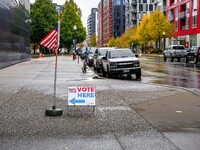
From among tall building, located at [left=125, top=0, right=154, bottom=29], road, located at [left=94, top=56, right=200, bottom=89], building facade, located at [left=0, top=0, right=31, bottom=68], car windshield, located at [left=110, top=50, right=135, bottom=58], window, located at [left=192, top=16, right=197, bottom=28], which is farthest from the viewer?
tall building, located at [left=125, top=0, right=154, bottom=29]

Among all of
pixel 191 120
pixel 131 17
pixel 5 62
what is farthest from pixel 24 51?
pixel 131 17

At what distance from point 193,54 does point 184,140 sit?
1452 inches

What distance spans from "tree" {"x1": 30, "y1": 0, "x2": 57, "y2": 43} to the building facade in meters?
37.3

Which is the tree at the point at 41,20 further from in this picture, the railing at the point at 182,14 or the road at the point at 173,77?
the road at the point at 173,77

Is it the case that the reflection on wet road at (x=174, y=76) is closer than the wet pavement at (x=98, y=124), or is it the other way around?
the wet pavement at (x=98, y=124)

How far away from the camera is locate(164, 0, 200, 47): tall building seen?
69938 mm

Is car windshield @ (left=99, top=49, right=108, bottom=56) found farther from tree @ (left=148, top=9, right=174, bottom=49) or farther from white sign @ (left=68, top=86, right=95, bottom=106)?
tree @ (left=148, top=9, right=174, bottom=49)

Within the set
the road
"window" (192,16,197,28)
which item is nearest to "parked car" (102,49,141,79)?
the road

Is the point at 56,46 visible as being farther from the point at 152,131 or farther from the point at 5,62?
the point at 5,62

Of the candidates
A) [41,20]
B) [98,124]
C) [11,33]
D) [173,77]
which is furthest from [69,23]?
[98,124]

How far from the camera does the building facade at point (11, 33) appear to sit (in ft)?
102

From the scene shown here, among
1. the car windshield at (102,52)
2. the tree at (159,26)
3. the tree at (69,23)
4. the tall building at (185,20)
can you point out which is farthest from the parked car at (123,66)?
the tree at (69,23)

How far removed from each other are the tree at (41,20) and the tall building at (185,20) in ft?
79.6

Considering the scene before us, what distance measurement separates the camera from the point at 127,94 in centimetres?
1486
